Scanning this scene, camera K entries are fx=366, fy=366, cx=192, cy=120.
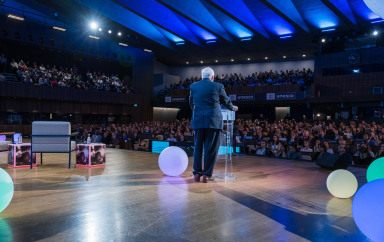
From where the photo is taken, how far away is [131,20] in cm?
2256

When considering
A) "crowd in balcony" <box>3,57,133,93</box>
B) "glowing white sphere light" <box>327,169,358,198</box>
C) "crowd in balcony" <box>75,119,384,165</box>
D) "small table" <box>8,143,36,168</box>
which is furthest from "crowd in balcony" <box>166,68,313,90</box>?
"glowing white sphere light" <box>327,169,358,198</box>

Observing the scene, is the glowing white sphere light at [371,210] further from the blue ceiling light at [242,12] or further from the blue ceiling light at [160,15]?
the blue ceiling light at [160,15]

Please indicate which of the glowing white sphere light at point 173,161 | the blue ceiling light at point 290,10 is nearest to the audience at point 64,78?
the blue ceiling light at point 290,10

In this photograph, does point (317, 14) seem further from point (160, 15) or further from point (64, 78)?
point (64, 78)

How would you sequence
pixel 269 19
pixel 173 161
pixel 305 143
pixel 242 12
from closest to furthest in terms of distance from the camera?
pixel 173 161
pixel 305 143
pixel 242 12
pixel 269 19

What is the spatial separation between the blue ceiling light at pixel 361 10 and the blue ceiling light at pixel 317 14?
114 centimetres

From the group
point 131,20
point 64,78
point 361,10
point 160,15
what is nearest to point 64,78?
point 64,78

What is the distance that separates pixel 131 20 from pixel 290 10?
9479 mm

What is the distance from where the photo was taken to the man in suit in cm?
470

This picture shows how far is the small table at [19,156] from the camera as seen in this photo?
604 cm

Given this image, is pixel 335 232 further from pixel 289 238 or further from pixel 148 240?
pixel 148 240

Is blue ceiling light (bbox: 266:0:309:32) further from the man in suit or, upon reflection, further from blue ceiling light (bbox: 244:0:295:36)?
the man in suit

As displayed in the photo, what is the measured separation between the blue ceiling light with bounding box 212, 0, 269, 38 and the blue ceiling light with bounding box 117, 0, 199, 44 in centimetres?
394

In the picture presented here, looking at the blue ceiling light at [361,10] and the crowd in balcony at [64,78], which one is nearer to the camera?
the blue ceiling light at [361,10]
